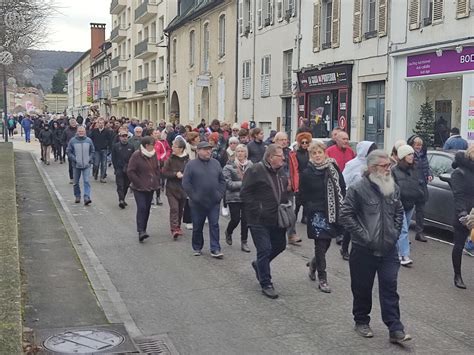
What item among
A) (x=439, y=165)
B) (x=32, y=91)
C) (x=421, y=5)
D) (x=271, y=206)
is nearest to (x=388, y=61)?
(x=421, y=5)

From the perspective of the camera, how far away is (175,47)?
148 ft

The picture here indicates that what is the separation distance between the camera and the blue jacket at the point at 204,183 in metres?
9.30

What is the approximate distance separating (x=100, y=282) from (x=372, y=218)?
3.53 meters

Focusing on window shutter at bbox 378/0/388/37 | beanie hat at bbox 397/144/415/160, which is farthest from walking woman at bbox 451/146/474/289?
window shutter at bbox 378/0/388/37

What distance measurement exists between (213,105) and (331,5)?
1346 cm

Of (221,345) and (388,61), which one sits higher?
(388,61)

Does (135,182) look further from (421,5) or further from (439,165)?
(421,5)

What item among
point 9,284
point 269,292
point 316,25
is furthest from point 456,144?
point 316,25

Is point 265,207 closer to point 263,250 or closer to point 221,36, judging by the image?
point 263,250

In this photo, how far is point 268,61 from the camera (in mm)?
30406

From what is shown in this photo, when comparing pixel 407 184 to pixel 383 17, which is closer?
pixel 407 184

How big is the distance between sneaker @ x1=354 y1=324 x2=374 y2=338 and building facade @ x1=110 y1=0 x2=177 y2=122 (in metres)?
42.3

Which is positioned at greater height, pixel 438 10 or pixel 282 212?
pixel 438 10

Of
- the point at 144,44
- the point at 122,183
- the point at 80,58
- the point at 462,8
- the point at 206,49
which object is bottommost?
the point at 122,183
